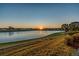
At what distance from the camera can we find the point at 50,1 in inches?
97.7

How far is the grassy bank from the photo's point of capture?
2.46 meters

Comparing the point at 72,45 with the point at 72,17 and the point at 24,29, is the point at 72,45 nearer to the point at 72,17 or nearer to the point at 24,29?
the point at 72,17

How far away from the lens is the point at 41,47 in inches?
97.5

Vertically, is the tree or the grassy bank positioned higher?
the tree

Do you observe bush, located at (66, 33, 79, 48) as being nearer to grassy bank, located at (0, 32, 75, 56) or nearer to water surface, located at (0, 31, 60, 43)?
grassy bank, located at (0, 32, 75, 56)

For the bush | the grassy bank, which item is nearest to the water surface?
the grassy bank

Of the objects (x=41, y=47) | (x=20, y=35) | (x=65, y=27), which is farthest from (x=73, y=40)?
(x=20, y=35)

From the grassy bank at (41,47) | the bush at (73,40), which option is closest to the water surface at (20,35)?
the grassy bank at (41,47)

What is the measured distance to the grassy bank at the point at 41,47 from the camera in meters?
2.46

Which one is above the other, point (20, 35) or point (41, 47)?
point (20, 35)

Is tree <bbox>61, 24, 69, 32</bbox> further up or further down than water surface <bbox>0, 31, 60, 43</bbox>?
further up

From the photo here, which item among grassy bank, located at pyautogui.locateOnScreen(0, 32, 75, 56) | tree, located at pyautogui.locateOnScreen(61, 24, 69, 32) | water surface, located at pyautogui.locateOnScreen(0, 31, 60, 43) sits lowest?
grassy bank, located at pyautogui.locateOnScreen(0, 32, 75, 56)

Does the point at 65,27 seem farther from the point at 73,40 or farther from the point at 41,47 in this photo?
the point at 41,47

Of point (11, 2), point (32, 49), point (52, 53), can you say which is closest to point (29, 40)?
point (32, 49)
